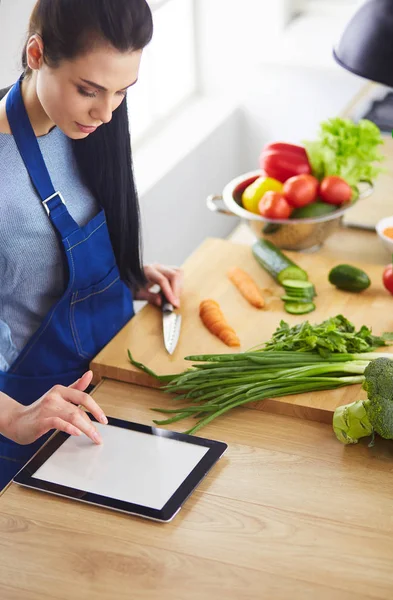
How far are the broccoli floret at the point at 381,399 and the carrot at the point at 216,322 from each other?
0.42 meters

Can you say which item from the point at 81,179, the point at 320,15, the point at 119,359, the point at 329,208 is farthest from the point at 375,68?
the point at 320,15

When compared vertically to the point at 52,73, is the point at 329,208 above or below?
below

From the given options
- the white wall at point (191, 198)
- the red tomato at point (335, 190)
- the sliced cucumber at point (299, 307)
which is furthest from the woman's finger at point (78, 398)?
the white wall at point (191, 198)

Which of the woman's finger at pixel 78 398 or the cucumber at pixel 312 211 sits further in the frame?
the cucumber at pixel 312 211

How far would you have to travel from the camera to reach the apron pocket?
1.97 m

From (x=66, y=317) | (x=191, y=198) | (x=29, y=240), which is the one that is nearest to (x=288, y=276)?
(x=66, y=317)

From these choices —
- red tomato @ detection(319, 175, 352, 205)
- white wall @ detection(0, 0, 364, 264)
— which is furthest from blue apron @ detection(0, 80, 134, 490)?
white wall @ detection(0, 0, 364, 264)

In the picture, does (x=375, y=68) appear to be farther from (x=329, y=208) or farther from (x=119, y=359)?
(x=119, y=359)

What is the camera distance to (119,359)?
6.24 feet

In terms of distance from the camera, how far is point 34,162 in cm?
182

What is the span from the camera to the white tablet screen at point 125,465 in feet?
5.00

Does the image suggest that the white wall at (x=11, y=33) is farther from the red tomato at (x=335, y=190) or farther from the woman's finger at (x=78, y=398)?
the woman's finger at (x=78, y=398)

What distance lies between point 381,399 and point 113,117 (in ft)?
2.98

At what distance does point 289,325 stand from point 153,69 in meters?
2.06
